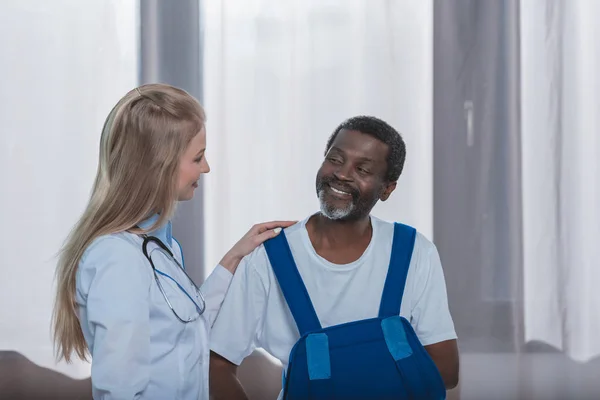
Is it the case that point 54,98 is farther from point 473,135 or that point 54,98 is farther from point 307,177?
point 473,135

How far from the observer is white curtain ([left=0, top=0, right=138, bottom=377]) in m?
2.03

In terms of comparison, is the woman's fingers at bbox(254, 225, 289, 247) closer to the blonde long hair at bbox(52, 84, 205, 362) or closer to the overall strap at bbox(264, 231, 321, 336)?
the overall strap at bbox(264, 231, 321, 336)

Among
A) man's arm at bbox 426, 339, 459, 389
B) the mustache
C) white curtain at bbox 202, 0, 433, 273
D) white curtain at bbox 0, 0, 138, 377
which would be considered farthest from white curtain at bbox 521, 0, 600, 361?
white curtain at bbox 0, 0, 138, 377

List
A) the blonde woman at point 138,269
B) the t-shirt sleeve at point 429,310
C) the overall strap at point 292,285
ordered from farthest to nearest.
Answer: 1. the t-shirt sleeve at point 429,310
2. the overall strap at point 292,285
3. the blonde woman at point 138,269

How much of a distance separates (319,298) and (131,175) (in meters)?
0.44

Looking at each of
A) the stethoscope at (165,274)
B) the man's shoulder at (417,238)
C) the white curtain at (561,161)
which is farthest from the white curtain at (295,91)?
the stethoscope at (165,274)

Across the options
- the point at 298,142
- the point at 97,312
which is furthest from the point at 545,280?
the point at 97,312

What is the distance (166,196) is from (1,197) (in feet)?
3.53

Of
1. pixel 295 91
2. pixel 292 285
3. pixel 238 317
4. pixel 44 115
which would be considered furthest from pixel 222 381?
pixel 44 115

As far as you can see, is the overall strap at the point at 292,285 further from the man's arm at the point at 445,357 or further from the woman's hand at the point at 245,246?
the man's arm at the point at 445,357

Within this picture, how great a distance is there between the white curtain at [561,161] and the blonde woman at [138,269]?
3.90 feet

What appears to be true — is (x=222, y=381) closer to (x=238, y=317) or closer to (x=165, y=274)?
(x=238, y=317)

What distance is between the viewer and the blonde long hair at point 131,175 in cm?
111

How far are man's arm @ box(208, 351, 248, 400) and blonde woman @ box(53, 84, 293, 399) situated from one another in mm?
144
